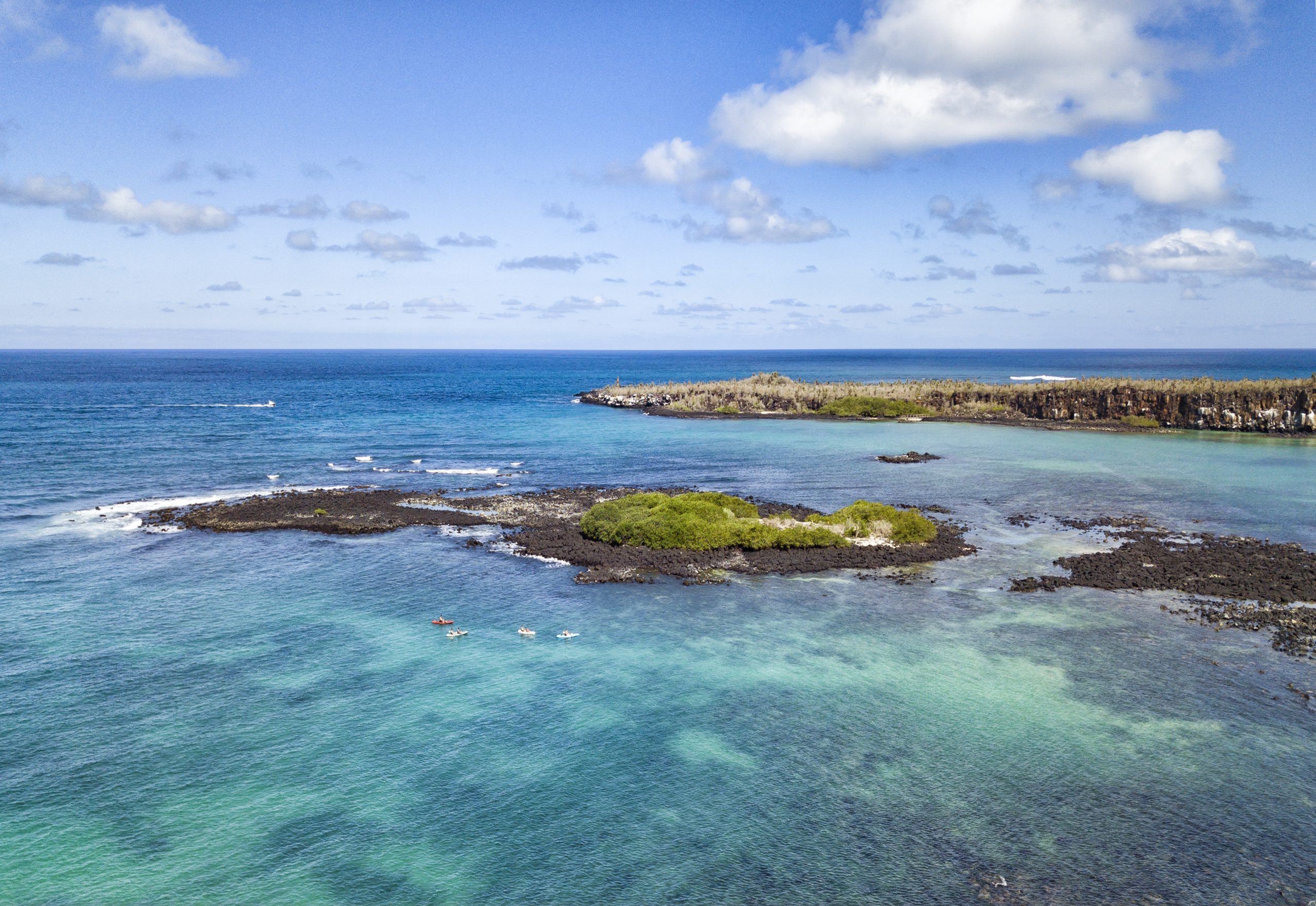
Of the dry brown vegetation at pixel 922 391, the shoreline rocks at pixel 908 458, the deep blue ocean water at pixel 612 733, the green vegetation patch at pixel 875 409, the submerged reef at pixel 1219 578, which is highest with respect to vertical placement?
the dry brown vegetation at pixel 922 391

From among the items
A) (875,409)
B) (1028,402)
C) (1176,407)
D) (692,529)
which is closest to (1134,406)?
(1176,407)

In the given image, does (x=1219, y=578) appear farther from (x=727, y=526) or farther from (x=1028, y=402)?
(x=1028, y=402)

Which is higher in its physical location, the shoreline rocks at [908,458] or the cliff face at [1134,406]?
the cliff face at [1134,406]

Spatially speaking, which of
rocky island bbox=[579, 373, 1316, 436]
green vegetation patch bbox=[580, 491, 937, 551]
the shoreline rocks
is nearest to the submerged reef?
green vegetation patch bbox=[580, 491, 937, 551]

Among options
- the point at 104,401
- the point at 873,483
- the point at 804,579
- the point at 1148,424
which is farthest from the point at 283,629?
the point at 104,401

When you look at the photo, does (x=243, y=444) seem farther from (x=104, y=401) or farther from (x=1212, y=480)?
(x=1212, y=480)

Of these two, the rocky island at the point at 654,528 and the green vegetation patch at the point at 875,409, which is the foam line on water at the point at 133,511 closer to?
the rocky island at the point at 654,528

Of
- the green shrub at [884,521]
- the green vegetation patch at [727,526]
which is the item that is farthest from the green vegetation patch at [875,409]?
the green shrub at [884,521]
